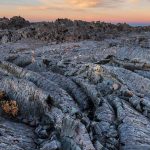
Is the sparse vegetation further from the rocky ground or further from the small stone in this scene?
the small stone

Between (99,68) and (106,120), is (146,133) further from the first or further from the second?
(99,68)

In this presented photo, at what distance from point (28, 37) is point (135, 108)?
5436 cm

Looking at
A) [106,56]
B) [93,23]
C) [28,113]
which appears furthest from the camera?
[93,23]

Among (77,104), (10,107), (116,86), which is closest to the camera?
(10,107)

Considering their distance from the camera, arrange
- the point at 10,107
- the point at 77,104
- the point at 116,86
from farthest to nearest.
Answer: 1. the point at 116,86
2. the point at 77,104
3. the point at 10,107

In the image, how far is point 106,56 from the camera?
52.5m

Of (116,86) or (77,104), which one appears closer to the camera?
(77,104)

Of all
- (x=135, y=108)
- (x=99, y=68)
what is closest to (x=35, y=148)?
(x=135, y=108)

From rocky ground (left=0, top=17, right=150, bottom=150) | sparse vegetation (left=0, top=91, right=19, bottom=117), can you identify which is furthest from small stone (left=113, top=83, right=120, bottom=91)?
sparse vegetation (left=0, top=91, right=19, bottom=117)

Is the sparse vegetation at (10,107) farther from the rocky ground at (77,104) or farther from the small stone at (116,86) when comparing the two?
the small stone at (116,86)

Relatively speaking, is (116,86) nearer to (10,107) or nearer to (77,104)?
(77,104)

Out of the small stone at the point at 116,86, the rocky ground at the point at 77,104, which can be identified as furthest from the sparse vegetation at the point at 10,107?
the small stone at the point at 116,86

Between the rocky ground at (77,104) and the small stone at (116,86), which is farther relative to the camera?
the small stone at (116,86)

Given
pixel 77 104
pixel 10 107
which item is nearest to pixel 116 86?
pixel 77 104
